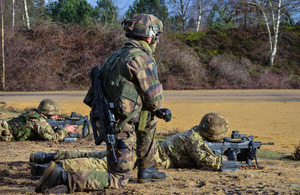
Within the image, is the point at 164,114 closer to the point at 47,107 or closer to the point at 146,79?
the point at 146,79

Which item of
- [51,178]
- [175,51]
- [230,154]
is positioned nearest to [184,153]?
[230,154]

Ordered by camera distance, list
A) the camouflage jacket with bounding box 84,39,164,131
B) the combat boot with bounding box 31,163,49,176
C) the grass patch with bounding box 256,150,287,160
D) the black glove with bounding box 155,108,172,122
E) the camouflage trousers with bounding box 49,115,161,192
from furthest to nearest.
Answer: the grass patch with bounding box 256,150,287,160 < the combat boot with bounding box 31,163,49,176 < the black glove with bounding box 155,108,172,122 < the camouflage jacket with bounding box 84,39,164,131 < the camouflage trousers with bounding box 49,115,161,192

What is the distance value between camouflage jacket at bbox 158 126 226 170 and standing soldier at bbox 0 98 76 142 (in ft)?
11.0

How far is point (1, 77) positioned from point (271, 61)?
1930cm

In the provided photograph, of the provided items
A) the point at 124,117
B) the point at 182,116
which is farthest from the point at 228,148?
the point at 182,116

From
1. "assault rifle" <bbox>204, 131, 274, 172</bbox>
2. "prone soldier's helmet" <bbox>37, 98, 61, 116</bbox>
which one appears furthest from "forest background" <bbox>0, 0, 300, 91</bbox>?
"assault rifle" <bbox>204, 131, 274, 172</bbox>

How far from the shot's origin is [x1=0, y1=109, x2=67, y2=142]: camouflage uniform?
8.20 m

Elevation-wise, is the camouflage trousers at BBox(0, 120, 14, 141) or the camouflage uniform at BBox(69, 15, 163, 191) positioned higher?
the camouflage uniform at BBox(69, 15, 163, 191)

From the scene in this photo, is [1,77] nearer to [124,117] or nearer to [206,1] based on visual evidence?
[124,117]

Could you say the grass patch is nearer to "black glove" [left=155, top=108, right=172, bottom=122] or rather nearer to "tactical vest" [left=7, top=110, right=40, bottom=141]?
"black glove" [left=155, top=108, right=172, bottom=122]

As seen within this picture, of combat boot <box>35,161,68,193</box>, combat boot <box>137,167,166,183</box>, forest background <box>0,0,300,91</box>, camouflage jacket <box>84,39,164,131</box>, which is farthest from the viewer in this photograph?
forest background <box>0,0,300,91</box>

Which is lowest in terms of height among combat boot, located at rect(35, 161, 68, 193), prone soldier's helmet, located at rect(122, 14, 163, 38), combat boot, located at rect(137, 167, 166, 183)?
combat boot, located at rect(137, 167, 166, 183)

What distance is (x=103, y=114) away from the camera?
4.32 m

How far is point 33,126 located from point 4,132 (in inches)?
24.6
